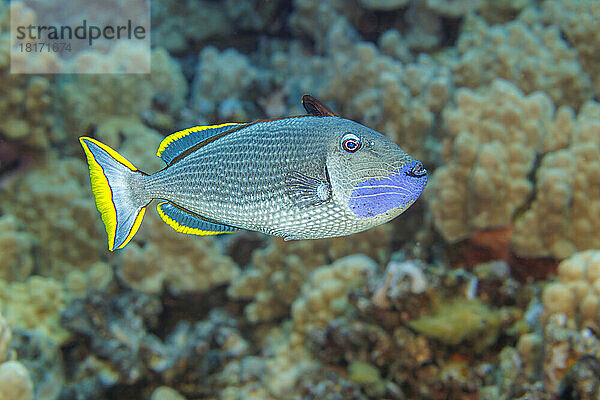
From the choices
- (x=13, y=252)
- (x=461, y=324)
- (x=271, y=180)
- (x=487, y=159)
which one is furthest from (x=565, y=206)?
(x=13, y=252)

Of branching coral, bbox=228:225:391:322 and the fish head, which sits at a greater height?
the fish head

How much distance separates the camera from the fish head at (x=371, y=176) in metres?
1.41

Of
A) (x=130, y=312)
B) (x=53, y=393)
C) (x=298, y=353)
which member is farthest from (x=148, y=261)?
(x=298, y=353)

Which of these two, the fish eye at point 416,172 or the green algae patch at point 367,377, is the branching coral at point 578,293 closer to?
the green algae patch at point 367,377

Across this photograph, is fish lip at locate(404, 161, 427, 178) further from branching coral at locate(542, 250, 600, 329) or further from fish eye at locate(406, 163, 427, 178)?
branching coral at locate(542, 250, 600, 329)

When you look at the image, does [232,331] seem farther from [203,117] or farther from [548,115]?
[548,115]

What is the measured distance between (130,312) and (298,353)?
1593 mm

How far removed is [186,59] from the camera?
938 cm

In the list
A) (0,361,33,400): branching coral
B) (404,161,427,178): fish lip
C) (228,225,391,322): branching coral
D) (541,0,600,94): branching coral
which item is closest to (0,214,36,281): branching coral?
(0,361,33,400): branching coral

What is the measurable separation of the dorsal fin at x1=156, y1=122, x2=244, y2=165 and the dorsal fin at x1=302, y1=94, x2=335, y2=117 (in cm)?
27

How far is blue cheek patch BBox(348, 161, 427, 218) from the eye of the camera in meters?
1.41

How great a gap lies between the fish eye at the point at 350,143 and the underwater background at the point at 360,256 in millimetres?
1835

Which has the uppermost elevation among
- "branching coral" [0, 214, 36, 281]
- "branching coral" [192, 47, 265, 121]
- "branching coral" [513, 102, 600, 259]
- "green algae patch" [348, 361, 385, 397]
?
"branching coral" [192, 47, 265, 121]

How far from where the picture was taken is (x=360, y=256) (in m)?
3.99
